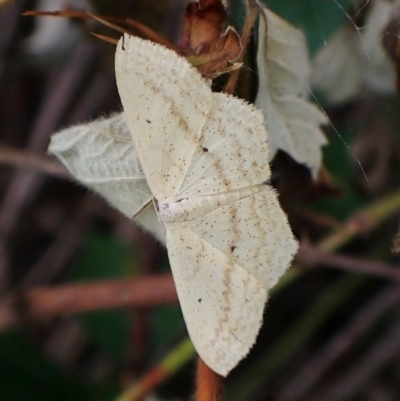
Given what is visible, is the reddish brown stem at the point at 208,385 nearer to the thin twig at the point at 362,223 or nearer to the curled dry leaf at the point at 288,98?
the curled dry leaf at the point at 288,98

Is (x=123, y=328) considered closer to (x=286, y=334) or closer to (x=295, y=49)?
(x=286, y=334)

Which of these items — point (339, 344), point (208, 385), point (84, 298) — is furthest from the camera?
point (339, 344)

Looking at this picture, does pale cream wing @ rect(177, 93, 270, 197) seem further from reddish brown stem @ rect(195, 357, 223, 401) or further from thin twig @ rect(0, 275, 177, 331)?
thin twig @ rect(0, 275, 177, 331)

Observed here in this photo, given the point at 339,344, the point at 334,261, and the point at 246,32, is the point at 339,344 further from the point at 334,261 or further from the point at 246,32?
the point at 246,32

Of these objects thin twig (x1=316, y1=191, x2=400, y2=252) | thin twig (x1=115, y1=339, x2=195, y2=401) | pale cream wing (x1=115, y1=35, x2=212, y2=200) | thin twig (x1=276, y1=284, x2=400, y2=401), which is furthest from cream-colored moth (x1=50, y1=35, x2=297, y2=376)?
thin twig (x1=276, y1=284, x2=400, y2=401)

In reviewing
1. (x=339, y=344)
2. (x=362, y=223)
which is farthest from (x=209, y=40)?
(x=339, y=344)

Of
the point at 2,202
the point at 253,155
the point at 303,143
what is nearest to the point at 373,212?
the point at 303,143
